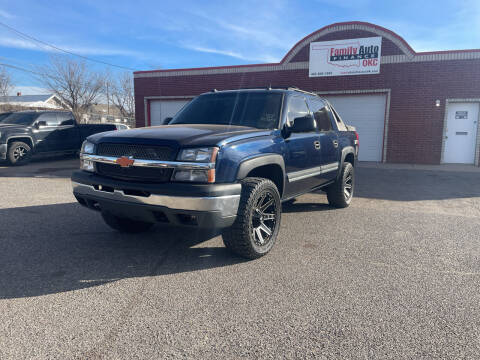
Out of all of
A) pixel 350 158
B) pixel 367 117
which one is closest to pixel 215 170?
pixel 350 158

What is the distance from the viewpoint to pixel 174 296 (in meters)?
3.01

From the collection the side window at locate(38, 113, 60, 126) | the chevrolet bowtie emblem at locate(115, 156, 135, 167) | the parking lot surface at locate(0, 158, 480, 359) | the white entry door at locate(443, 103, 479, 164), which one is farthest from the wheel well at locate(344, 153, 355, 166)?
the side window at locate(38, 113, 60, 126)

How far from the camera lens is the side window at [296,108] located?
4613 millimetres

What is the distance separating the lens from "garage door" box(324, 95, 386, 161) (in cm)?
1446

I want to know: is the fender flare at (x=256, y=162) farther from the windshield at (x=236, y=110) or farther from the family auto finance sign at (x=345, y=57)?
the family auto finance sign at (x=345, y=57)

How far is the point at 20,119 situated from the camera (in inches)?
488

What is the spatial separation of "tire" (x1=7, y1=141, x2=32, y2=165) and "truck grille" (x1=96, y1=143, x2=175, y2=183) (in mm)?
9662

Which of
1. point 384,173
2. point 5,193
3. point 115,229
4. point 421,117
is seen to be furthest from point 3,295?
point 421,117

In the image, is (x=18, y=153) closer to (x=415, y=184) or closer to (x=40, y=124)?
(x=40, y=124)

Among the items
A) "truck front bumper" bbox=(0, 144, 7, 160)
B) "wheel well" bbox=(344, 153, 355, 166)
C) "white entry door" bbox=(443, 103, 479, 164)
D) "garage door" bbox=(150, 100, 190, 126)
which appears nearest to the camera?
"wheel well" bbox=(344, 153, 355, 166)

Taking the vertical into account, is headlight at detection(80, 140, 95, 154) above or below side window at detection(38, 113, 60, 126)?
below

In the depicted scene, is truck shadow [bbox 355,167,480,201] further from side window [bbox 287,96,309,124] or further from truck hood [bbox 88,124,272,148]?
truck hood [bbox 88,124,272,148]

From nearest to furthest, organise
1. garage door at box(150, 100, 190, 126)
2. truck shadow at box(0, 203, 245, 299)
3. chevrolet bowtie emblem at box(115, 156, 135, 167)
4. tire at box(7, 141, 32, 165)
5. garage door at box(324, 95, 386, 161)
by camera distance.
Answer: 1. truck shadow at box(0, 203, 245, 299)
2. chevrolet bowtie emblem at box(115, 156, 135, 167)
3. tire at box(7, 141, 32, 165)
4. garage door at box(324, 95, 386, 161)
5. garage door at box(150, 100, 190, 126)

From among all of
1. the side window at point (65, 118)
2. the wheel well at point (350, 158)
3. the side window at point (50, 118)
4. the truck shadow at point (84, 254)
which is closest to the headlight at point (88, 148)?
the truck shadow at point (84, 254)
